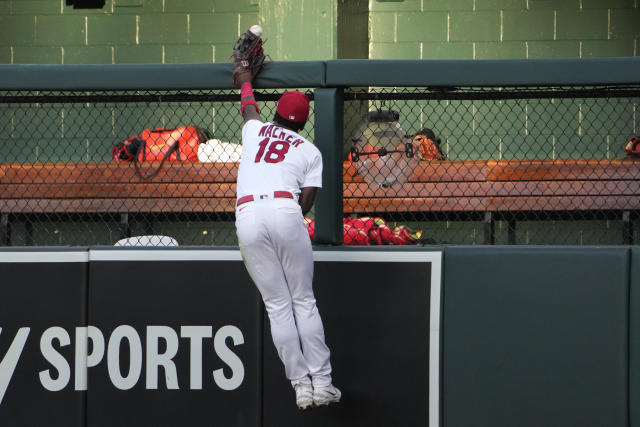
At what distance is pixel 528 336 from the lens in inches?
148

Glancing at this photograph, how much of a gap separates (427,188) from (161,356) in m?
3.48

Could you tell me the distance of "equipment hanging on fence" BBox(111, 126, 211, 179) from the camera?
7125mm

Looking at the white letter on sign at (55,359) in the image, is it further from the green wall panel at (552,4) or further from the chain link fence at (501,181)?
the green wall panel at (552,4)

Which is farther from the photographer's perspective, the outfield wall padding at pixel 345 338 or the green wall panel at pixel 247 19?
the green wall panel at pixel 247 19

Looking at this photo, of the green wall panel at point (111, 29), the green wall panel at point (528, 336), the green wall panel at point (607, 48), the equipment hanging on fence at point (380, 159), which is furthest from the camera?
the green wall panel at point (111, 29)

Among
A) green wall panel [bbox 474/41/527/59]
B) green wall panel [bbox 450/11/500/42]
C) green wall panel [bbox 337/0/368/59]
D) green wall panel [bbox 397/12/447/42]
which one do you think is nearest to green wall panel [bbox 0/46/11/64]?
green wall panel [bbox 337/0/368/59]

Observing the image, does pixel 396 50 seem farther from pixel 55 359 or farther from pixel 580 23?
pixel 55 359

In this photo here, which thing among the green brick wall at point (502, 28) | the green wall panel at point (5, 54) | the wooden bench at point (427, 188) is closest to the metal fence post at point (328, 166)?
the wooden bench at point (427, 188)

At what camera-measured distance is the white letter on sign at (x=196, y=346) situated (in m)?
3.83

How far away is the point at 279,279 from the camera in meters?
3.48

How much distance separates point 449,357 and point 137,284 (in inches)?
59.4

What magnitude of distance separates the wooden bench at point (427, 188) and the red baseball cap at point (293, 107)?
281cm

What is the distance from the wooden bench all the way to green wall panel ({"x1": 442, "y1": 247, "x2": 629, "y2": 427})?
9.03 ft

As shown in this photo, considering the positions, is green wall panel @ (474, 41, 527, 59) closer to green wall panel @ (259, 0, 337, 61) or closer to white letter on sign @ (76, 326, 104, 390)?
green wall panel @ (259, 0, 337, 61)
